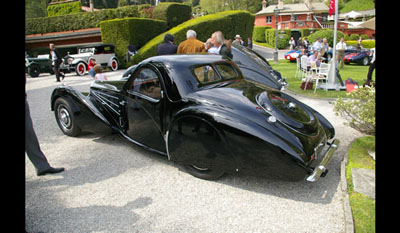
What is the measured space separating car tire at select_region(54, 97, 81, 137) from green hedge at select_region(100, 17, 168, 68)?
13921mm

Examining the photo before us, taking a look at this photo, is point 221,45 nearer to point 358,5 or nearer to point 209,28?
point 209,28

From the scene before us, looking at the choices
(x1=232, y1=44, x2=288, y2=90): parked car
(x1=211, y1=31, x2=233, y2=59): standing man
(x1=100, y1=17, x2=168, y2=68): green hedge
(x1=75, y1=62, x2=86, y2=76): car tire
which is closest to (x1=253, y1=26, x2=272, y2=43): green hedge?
(x1=100, y1=17, x2=168, y2=68): green hedge

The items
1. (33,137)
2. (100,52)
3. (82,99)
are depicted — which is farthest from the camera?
(100,52)

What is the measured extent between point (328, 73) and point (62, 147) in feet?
27.4

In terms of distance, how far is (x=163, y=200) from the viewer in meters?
3.50

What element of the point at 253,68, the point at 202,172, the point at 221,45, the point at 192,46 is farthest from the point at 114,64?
the point at 202,172

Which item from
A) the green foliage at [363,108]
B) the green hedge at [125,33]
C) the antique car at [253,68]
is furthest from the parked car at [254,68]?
the green hedge at [125,33]

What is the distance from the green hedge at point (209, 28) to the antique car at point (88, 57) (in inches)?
59.5

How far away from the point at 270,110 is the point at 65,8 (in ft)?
106

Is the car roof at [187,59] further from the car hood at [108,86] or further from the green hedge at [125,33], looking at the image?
the green hedge at [125,33]

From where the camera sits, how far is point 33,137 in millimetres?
3887

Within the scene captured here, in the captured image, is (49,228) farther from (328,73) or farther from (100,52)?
(100,52)

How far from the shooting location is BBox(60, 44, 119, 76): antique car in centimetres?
1577
